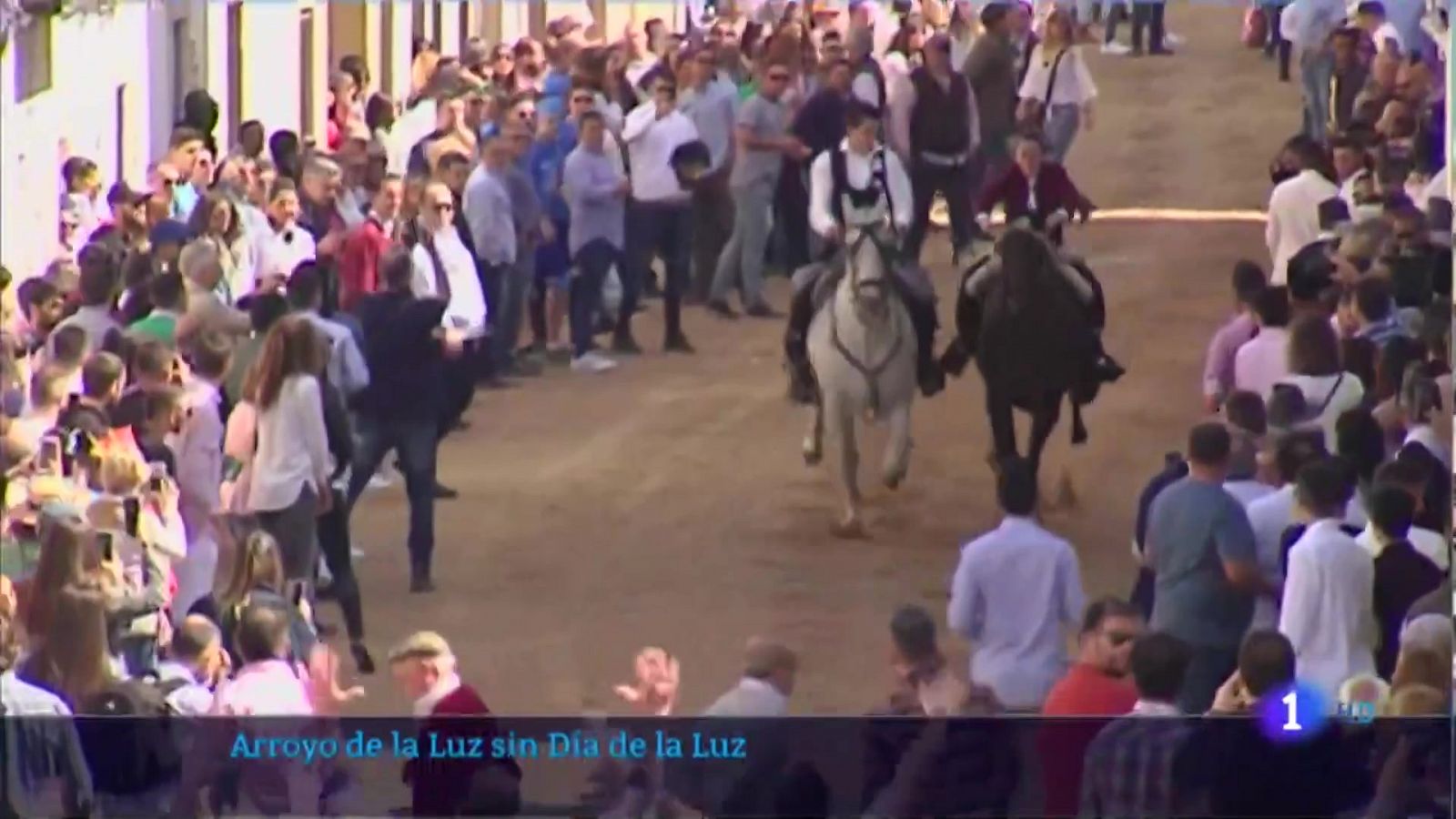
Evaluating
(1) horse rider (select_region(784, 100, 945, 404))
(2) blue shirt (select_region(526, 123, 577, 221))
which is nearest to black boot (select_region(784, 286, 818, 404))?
(1) horse rider (select_region(784, 100, 945, 404))

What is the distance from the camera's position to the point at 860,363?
9.70 meters

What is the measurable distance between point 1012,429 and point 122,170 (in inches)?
81.7

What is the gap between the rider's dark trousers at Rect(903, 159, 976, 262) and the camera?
31.7 feet

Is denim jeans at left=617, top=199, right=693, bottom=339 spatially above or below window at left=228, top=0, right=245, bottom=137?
below

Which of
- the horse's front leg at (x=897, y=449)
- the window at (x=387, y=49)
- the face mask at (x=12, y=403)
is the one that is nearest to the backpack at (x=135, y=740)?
the face mask at (x=12, y=403)

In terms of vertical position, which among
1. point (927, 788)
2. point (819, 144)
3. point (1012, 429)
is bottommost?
point (927, 788)

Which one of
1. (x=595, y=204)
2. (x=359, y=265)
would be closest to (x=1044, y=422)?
(x=595, y=204)

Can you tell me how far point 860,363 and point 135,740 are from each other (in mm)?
1808

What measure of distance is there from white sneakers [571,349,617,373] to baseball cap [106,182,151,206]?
3.38 feet

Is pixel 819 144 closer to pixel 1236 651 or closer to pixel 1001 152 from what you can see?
pixel 1001 152

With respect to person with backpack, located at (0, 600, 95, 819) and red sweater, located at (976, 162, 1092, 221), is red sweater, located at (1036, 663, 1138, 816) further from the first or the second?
person with backpack, located at (0, 600, 95, 819)

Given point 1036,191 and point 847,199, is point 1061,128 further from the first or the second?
point 847,199

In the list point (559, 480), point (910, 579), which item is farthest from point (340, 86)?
point (910, 579)

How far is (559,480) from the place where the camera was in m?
9.76
